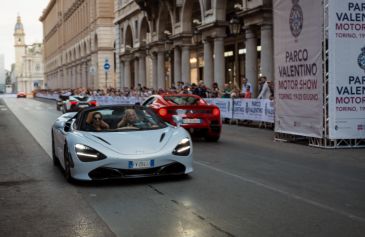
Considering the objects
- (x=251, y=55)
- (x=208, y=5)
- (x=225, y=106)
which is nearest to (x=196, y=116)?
(x=225, y=106)

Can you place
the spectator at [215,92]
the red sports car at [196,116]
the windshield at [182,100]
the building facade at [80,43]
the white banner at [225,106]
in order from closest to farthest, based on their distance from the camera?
the red sports car at [196,116]
the windshield at [182,100]
the white banner at [225,106]
the spectator at [215,92]
the building facade at [80,43]

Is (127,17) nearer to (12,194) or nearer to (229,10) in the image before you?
(229,10)

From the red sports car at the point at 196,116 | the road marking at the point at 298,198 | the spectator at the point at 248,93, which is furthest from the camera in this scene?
the spectator at the point at 248,93

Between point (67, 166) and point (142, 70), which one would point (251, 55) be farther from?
point (142, 70)

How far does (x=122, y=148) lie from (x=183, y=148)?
0.95 m

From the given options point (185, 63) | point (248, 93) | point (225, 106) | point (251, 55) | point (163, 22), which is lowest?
point (225, 106)

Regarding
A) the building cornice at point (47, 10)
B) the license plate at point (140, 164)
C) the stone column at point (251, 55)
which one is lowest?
the license plate at point (140, 164)

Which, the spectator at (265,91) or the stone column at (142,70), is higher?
the stone column at (142,70)

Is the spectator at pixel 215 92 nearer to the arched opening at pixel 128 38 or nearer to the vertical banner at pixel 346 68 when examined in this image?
the vertical banner at pixel 346 68

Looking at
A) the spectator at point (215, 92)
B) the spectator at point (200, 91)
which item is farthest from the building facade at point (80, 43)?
the spectator at point (215, 92)

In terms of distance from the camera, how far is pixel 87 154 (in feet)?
26.0

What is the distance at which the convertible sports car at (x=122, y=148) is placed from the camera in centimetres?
788

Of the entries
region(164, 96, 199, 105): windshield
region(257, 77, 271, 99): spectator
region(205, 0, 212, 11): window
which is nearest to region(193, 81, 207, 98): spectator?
region(257, 77, 271, 99): spectator

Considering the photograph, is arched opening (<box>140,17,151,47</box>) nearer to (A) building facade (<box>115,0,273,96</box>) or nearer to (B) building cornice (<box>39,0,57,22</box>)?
(A) building facade (<box>115,0,273,96</box>)
